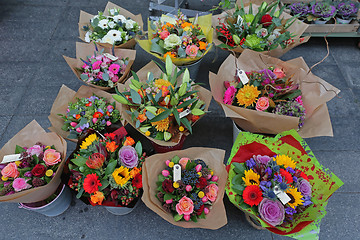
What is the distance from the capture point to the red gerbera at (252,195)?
3.75ft

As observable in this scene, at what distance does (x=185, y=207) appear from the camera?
45.8 inches

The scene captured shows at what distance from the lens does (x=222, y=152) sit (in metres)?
1.33

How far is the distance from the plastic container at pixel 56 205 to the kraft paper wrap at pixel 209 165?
0.66m

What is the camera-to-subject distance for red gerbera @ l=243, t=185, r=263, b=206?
3.75 feet

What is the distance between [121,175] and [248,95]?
2.92 feet

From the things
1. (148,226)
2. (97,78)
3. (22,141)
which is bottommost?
(148,226)

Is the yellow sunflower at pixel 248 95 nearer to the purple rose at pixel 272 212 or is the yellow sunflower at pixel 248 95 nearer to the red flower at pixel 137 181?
Answer: the purple rose at pixel 272 212

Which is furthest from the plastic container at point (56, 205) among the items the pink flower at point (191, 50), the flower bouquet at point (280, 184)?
the pink flower at point (191, 50)

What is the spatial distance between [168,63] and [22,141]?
107 centimetres

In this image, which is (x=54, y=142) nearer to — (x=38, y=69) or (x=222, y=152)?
(x=222, y=152)

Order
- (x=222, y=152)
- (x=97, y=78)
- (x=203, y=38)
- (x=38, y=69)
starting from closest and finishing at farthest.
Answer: (x=222, y=152) < (x=97, y=78) < (x=203, y=38) < (x=38, y=69)

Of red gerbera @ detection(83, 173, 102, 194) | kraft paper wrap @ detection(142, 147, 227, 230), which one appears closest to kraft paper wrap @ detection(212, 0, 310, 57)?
kraft paper wrap @ detection(142, 147, 227, 230)

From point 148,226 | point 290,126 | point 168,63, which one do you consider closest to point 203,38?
point 168,63

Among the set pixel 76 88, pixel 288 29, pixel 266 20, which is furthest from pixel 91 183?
pixel 288 29
